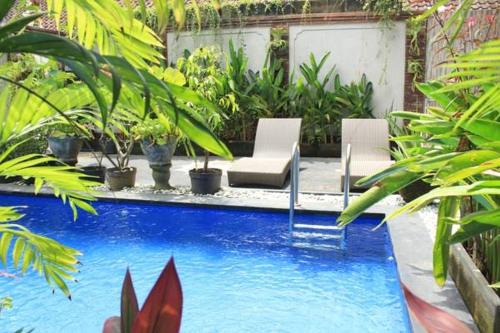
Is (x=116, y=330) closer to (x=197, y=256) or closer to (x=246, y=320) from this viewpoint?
(x=246, y=320)

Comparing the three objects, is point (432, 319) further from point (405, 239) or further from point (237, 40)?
point (237, 40)

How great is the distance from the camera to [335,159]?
10828 millimetres

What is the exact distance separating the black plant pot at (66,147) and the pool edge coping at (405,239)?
114 centimetres

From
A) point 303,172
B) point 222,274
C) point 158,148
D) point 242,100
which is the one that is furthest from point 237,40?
point 222,274

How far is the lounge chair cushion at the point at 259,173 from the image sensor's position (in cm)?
763

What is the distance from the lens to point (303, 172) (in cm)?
918

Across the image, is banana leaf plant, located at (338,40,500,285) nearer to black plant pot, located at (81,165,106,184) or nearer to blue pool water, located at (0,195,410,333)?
blue pool water, located at (0,195,410,333)

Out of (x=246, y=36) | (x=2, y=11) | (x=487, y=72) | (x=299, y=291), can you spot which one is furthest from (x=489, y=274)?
(x=246, y=36)

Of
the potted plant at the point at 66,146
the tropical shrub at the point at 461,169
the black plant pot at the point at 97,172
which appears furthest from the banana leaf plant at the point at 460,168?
the potted plant at the point at 66,146

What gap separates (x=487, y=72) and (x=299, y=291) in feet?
12.3

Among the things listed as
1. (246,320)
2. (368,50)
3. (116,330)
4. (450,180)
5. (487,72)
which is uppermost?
(368,50)

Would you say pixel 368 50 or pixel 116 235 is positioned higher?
pixel 368 50

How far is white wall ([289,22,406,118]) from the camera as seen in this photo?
11320mm

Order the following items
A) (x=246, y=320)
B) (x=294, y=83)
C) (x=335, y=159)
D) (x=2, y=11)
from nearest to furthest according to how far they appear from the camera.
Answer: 1. (x=2, y=11)
2. (x=246, y=320)
3. (x=335, y=159)
4. (x=294, y=83)
